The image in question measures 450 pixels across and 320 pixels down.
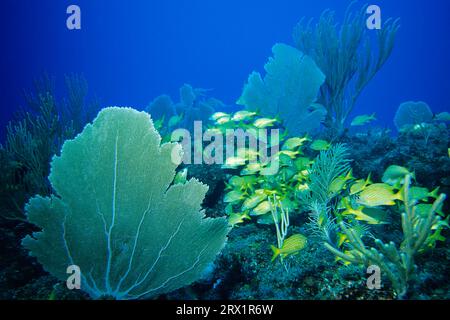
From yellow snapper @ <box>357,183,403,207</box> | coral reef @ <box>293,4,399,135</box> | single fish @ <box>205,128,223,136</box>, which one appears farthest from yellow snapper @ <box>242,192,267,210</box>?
coral reef @ <box>293,4,399,135</box>

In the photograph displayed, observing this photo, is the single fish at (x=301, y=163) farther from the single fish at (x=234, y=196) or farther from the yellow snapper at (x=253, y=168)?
the single fish at (x=234, y=196)

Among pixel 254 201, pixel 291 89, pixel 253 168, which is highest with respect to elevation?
pixel 291 89

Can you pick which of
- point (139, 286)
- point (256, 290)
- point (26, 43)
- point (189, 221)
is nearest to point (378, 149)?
point (256, 290)

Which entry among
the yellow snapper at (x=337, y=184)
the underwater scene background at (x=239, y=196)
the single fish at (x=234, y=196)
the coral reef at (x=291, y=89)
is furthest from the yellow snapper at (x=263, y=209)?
the coral reef at (x=291, y=89)

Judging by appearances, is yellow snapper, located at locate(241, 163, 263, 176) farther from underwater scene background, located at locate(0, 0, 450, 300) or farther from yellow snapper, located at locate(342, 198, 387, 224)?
yellow snapper, located at locate(342, 198, 387, 224)

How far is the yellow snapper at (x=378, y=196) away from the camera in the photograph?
2.70 metres

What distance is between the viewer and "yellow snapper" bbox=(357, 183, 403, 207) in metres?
2.70

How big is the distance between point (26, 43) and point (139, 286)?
225 feet

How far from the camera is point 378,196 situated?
2732 millimetres

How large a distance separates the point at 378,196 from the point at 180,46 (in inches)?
3894

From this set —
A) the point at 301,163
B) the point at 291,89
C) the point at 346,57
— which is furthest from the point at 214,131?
the point at 346,57

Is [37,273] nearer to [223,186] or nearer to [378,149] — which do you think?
[223,186]

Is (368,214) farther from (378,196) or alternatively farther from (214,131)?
(214,131)

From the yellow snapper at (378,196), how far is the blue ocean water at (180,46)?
53.0 m
